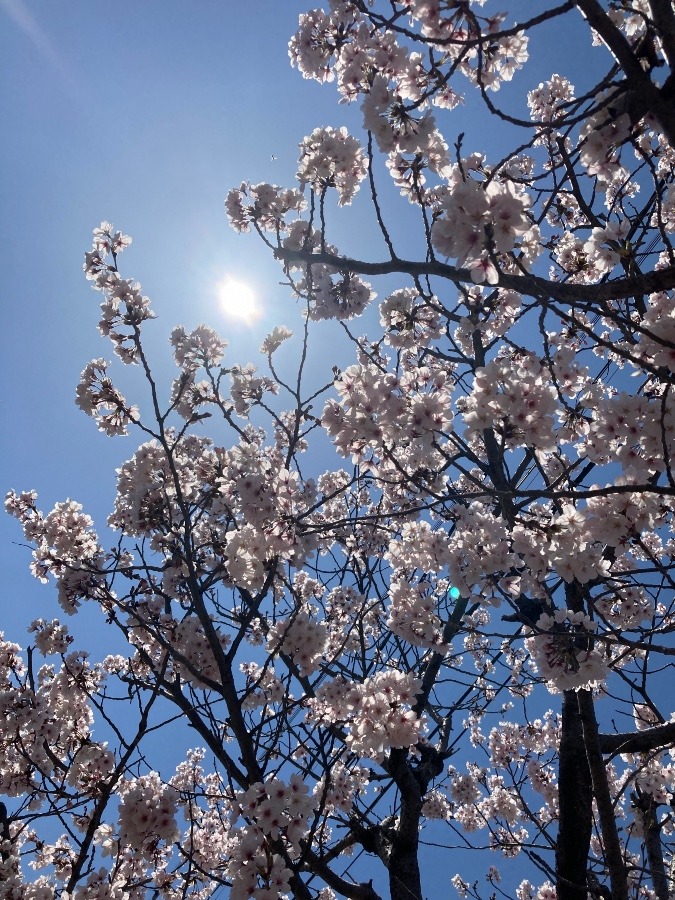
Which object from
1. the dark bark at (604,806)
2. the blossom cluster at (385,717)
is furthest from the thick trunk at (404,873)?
the dark bark at (604,806)

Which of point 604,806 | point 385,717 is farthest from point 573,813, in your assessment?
point 385,717

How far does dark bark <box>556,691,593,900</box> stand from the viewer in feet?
13.3

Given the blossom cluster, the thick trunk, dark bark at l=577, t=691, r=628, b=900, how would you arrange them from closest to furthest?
dark bark at l=577, t=691, r=628, b=900
the blossom cluster
the thick trunk

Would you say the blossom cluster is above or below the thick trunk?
above

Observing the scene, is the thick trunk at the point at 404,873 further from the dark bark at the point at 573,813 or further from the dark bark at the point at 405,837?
the dark bark at the point at 573,813

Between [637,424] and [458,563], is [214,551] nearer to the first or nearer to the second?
[458,563]

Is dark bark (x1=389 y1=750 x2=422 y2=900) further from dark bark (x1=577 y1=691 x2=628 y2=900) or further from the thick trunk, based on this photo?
dark bark (x1=577 y1=691 x2=628 y2=900)

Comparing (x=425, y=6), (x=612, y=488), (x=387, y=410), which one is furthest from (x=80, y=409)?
(x=612, y=488)

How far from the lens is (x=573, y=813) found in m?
4.20

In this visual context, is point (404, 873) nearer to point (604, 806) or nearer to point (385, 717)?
point (385, 717)

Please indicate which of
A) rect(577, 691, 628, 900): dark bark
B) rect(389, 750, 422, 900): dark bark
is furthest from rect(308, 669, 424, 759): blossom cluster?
rect(389, 750, 422, 900): dark bark

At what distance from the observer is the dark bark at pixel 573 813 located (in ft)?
13.3

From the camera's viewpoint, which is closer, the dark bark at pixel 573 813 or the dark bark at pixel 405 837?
the dark bark at pixel 573 813

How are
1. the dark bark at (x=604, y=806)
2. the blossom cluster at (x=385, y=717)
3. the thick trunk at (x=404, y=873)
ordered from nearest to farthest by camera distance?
the dark bark at (x=604, y=806) < the blossom cluster at (x=385, y=717) < the thick trunk at (x=404, y=873)
